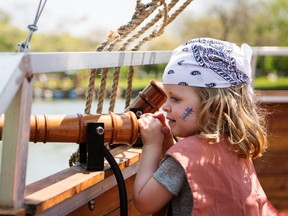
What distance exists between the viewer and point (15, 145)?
5.29ft

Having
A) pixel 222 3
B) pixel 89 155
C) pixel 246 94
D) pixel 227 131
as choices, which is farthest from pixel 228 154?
pixel 222 3

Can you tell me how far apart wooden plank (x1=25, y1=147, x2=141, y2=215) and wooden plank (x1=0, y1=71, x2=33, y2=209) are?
0.17 feet

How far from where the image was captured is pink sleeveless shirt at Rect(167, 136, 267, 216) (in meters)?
2.01

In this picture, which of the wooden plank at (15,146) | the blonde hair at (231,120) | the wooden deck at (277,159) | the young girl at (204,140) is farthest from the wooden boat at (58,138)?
the wooden deck at (277,159)

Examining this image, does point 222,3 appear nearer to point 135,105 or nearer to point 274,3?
point 274,3

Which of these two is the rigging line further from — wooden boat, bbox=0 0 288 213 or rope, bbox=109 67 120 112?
rope, bbox=109 67 120 112

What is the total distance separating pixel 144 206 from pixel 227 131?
355 millimetres

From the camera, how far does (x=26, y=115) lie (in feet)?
5.33

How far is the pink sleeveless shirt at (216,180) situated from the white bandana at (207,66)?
7.4 inches

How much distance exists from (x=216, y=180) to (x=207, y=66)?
37cm

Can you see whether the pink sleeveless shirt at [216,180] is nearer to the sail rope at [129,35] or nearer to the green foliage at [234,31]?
the sail rope at [129,35]

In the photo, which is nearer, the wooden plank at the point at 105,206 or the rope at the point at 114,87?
the wooden plank at the point at 105,206

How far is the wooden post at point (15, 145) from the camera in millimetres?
1603

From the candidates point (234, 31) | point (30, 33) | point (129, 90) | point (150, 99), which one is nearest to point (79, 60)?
point (30, 33)
